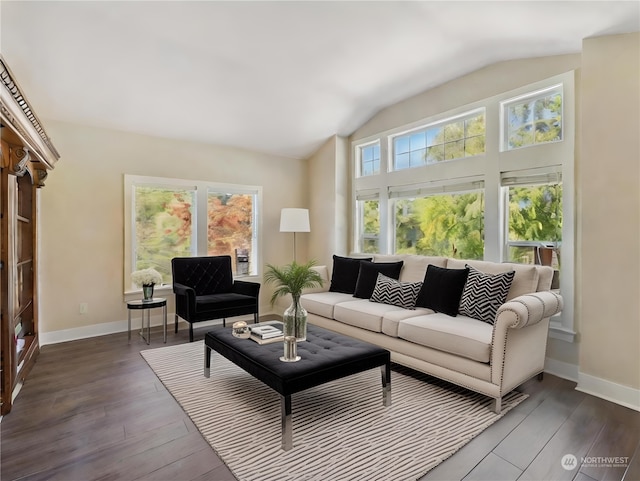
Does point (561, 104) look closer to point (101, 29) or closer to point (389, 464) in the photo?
point (389, 464)

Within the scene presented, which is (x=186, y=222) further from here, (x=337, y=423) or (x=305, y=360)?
(x=337, y=423)

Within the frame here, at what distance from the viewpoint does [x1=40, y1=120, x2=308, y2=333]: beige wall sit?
3.95 meters

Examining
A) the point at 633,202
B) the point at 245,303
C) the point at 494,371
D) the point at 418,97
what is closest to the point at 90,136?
the point at 245,303

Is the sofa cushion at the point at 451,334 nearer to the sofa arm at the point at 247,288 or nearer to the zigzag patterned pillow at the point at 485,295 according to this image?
the zigzag patterned pillow at the point at 485,295

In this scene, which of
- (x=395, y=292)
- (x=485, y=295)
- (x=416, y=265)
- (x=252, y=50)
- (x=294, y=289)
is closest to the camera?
(x=294, y=289)

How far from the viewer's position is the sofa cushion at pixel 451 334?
8.21ft

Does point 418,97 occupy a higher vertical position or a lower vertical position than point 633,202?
higher

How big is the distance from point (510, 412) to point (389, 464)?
108cm

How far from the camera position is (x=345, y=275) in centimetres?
438

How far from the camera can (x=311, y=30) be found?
3094 millimetres

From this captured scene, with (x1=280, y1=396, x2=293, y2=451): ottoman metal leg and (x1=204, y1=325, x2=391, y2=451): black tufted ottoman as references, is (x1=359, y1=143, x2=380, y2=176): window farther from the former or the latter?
(x1=280, y1=396, x2=293, y2=451): ottoman metal leg

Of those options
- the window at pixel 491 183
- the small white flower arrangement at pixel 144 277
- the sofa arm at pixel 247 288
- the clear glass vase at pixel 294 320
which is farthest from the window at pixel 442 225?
the small white flower arrangement at pixel 144 277

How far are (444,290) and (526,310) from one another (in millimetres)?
876

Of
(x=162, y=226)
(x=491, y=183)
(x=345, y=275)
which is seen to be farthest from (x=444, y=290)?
(x=162, y=226)
